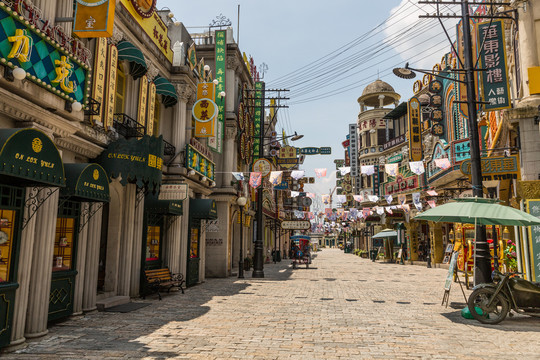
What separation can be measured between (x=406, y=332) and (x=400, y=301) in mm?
4959

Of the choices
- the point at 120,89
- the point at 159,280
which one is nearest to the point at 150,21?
the point at 120,89

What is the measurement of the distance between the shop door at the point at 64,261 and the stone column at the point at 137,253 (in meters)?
3.37

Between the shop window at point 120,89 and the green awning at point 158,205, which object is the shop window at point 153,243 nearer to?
the green awning at point 158,205

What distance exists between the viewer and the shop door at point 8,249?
6785 mm

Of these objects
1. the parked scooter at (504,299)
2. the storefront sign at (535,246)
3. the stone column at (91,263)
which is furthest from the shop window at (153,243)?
the storefront sign at (535,246)

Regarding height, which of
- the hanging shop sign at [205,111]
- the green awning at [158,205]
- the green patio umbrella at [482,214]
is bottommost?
the green patio umbrella at [482,214]

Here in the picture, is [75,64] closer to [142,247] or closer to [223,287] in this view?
[142,247]

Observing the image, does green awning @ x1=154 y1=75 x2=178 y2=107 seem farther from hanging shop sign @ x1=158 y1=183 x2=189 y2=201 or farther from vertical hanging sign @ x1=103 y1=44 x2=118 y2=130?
vertical hanging sign @ x1=103 y1=44 x2=118 y2=130

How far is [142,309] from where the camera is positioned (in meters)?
11.2

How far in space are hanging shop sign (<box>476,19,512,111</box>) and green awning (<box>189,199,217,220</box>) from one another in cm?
1148

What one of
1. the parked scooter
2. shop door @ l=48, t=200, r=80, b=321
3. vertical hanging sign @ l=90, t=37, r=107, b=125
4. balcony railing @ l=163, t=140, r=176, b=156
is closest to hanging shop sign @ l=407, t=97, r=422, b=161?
balcony railing @ l=163, t=140, r=176, b=156

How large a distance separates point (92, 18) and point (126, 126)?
14.1ft

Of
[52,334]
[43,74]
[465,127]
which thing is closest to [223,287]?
[52,334]

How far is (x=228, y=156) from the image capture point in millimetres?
23594
